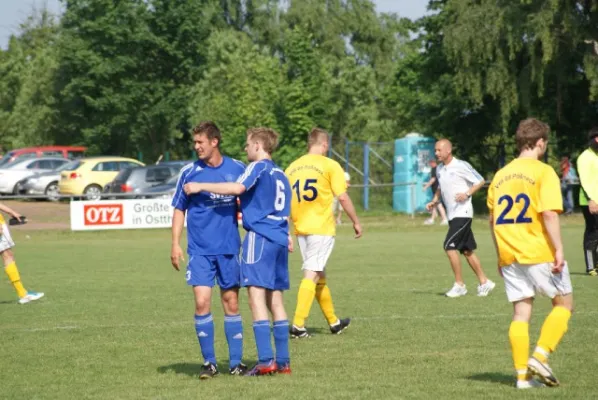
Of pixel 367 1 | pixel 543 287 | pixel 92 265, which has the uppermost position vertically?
pixel 367 1

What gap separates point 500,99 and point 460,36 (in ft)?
8.42

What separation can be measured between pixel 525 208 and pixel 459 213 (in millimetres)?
6871

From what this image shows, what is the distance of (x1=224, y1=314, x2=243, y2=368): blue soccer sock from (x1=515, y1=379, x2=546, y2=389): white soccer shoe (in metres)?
2.22

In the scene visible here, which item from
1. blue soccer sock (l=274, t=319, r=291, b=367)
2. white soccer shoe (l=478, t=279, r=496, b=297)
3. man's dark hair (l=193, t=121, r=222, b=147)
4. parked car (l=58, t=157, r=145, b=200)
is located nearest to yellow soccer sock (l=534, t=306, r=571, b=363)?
blue soccer sock (l=274, t=319, r=291, b=367)

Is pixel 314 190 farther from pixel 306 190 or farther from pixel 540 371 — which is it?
pixel 540 371

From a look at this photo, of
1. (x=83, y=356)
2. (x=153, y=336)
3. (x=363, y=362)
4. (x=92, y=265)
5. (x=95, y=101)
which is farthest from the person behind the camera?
(x=95, y=101)

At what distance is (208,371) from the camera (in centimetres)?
870

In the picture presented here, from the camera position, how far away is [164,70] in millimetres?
64500

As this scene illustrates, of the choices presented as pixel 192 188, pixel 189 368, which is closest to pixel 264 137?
pixel 192 188

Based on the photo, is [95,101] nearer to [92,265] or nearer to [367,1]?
[367,1]

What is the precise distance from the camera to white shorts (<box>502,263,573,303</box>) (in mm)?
7969

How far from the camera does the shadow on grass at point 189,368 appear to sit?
905cm

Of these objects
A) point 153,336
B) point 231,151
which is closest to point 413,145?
point 231,151

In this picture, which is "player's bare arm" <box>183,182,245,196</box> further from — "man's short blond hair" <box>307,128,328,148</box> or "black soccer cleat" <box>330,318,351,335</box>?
"black soccer cleat" <box>330,318,351,335</box>
